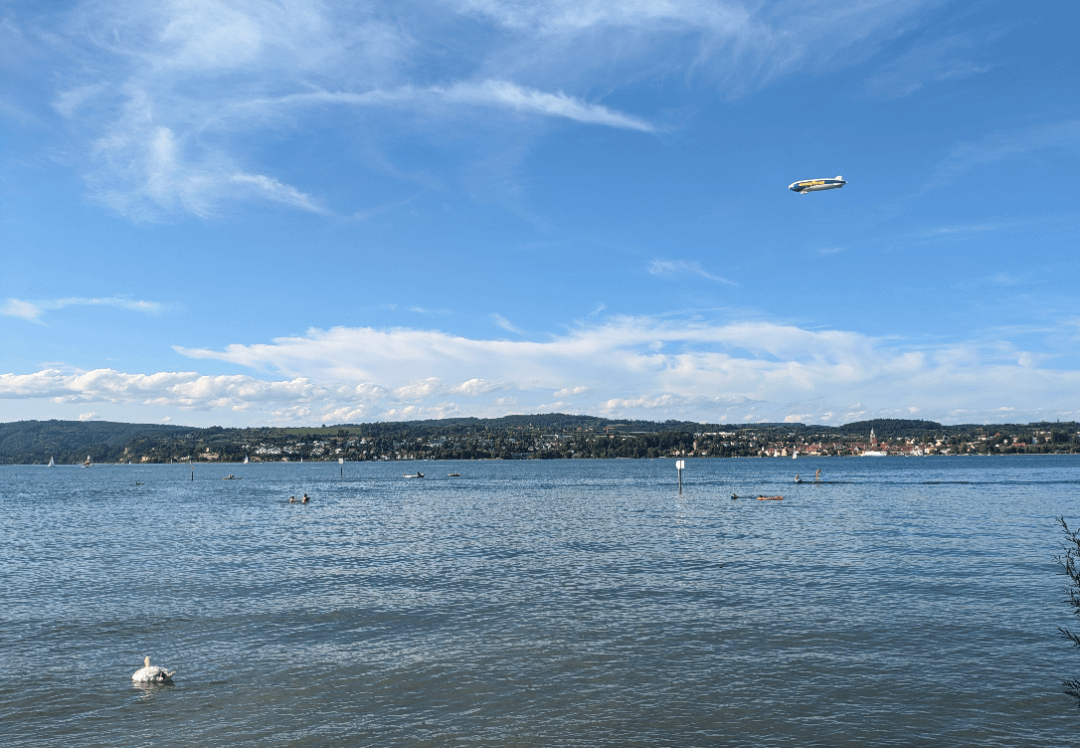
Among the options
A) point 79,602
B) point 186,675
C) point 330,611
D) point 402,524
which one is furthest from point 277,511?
point 186,675

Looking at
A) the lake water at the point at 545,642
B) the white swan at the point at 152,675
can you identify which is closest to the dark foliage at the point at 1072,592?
the lake water at the point at 545,642

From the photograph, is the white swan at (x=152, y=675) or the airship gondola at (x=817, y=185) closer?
the white swan at (x=152, y=675)

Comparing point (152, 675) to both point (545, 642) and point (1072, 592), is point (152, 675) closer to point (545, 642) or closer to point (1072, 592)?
point (545, 642)

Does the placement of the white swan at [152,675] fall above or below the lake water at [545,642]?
above

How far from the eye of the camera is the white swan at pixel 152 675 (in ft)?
63.8

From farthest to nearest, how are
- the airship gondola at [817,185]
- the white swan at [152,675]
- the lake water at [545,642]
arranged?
the airship gondola at [817,185] → the white swan at [152,675] → the lake water at [545,642]

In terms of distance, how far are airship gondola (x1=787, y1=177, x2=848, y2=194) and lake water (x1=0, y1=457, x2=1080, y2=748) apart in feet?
187

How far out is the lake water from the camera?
1659cm

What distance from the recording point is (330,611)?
27.8 meters

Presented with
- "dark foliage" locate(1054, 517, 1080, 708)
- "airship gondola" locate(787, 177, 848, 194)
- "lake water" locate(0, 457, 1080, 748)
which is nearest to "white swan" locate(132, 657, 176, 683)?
"lake water" locate(0, 457, 1080, 748)

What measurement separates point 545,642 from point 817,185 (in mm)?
87395

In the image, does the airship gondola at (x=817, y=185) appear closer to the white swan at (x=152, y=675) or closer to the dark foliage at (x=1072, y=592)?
the dark foliage at (x=1072, y=592)

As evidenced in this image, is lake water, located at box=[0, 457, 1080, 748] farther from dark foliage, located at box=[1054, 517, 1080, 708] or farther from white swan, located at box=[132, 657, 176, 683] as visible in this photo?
dark foliage, located at box=[1054, 517, 1080, 708]

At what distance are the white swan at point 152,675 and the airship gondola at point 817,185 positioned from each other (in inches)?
3668
